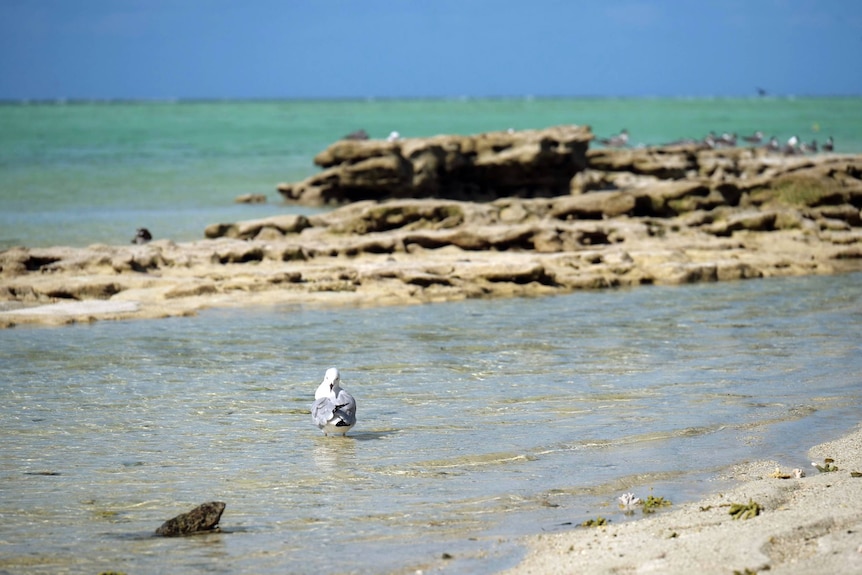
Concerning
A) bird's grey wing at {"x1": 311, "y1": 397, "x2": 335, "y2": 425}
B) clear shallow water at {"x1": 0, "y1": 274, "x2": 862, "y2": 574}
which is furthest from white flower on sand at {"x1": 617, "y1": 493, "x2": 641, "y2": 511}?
bird's grey wing at {"x1": 311, "y1": 397, "x2": 335, "y2": 425}

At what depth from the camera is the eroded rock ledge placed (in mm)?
16562

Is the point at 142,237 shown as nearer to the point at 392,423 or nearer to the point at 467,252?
the point at 467,252

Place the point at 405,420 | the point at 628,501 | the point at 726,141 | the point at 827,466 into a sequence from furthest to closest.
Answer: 1. the point at 726,141
2. the point at 405,420
3. the point at 827,466
4. the point at 628,501

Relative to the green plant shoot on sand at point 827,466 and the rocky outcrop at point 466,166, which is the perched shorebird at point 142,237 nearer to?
the rocky outcrop at point 466,166

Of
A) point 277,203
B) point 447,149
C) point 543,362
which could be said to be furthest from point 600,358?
point 277,203

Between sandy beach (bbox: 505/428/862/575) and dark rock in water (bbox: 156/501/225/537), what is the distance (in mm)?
1913

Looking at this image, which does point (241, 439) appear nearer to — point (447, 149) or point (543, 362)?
point (543, 362)

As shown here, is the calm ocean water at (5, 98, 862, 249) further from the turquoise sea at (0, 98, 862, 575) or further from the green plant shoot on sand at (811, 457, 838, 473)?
the green plant shoot on sand at (811, 457, 838, 473)

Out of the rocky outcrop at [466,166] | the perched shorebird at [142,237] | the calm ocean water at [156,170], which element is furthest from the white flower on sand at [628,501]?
the rocky outcrop at [466,166]

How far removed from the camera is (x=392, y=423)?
10.1 metres

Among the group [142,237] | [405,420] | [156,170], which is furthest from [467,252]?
[156,170]

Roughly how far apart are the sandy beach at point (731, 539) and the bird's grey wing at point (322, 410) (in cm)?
264

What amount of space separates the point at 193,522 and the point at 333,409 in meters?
2.21

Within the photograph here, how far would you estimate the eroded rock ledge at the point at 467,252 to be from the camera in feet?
54.3
